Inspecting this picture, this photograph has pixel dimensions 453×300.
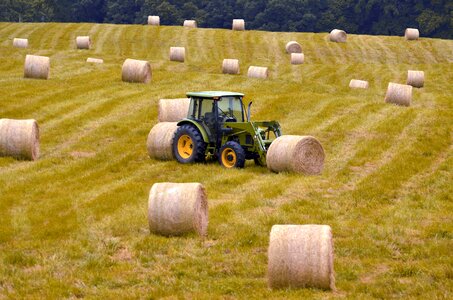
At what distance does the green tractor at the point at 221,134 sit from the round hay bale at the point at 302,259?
33.8 feet

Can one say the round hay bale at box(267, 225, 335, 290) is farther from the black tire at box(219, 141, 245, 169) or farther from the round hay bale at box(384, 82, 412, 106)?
the round hay bale at box(384, 82, 412, 106)

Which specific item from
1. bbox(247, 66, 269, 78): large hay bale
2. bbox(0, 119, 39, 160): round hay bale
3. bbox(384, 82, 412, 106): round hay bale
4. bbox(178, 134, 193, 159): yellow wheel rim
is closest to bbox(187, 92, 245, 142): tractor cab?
bbox(178, 134, 193, 159): yellow wheel rim

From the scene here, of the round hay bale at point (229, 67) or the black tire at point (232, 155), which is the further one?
the round hay bale at point (229, 67)

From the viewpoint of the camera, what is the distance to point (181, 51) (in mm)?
54594

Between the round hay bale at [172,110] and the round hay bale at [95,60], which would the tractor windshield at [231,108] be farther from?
the round hay bale at [95,60]

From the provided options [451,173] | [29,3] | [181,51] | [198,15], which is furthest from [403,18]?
[451,173]

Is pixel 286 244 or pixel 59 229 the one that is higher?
pixel 286 244

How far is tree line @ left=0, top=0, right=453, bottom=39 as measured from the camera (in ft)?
350

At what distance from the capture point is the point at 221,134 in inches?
985

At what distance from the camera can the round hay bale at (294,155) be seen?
2322 cm

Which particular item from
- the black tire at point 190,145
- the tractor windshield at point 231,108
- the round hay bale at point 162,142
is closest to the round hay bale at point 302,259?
the black tire at point 190,145

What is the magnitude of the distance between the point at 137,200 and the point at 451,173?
9.56 m

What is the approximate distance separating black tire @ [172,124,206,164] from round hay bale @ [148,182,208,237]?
7421 mm

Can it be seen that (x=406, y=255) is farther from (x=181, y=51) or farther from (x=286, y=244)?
(x=181, y=51)
